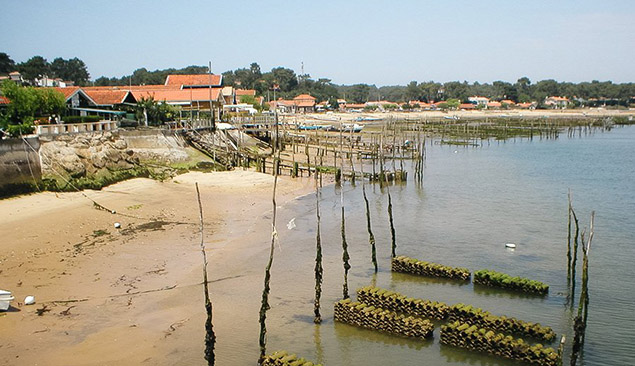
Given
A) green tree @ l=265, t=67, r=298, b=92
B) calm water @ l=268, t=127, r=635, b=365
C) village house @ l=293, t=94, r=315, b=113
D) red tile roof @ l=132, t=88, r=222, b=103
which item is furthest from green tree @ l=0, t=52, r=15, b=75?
calm water @ l=268, t=127, r=635, b=365

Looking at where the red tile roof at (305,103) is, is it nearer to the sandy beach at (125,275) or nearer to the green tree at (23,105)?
the green tree at (23,105)

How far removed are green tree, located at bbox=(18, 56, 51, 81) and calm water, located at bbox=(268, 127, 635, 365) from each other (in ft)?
309

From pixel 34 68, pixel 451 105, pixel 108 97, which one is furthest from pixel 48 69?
pixel 451 105

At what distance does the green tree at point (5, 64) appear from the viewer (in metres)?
105

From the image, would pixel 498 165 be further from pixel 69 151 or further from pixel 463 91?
pixel 463 91

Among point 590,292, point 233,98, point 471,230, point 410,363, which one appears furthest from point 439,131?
point 410,363

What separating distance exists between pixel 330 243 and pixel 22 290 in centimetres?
1379

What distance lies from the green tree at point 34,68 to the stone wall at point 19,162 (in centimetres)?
9135

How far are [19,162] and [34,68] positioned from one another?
3895 inches

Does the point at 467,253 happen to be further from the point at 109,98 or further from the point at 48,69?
the point at 48,69

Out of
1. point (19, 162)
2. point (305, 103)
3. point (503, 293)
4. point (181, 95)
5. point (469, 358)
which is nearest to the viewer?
point (469, 358)

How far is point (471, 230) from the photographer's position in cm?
2884

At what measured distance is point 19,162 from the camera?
28.9 m

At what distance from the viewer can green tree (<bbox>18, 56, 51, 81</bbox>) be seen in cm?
11025
